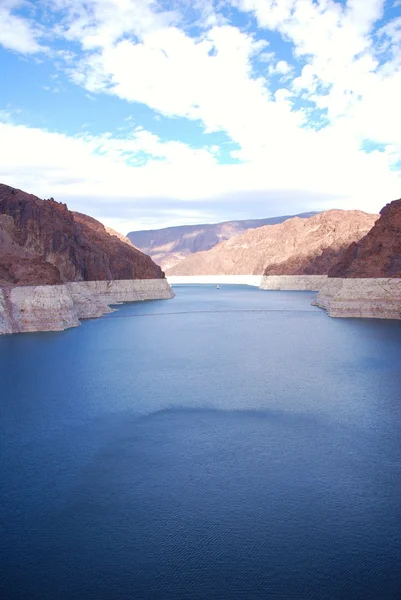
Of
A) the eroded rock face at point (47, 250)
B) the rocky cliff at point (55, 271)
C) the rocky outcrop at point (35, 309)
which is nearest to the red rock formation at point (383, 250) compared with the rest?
the rocky outcrop at point (35, 309)

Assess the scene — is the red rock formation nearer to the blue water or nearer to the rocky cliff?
the blue water

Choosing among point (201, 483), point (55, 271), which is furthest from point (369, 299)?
point (201, 483)

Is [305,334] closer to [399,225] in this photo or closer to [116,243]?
[399,225]

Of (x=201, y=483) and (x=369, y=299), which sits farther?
(x=369, y=299)

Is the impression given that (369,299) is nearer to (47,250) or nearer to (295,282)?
(47,250)

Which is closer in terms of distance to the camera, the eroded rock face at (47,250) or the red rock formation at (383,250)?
the eroded rock face at (47,250)

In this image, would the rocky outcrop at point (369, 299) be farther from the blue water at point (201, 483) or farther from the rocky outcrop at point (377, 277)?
the blue water at point (201, 483)

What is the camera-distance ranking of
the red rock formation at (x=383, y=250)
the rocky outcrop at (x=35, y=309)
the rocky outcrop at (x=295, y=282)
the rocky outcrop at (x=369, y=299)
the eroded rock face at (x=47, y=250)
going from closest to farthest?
the rocky outcrop at (x=35, y=309), the eroded rock face at (x=47, y=250), the rocky outcrop at (x=369, y=299), the red rock formation at (x=383, y=250), the rocky outcrop at (x=295, y=282)

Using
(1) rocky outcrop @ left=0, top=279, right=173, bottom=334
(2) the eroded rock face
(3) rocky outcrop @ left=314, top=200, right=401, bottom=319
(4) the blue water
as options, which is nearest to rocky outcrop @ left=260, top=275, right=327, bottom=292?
(2) the eroded rock face
